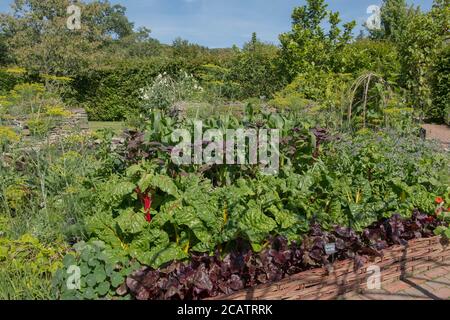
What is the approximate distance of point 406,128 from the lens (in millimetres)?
5414

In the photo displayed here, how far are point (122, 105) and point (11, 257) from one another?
448 inches

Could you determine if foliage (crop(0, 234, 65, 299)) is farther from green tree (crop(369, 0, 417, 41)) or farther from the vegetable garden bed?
green tree (crop(369, 0, 417, 41))

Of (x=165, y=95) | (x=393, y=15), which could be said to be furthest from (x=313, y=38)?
(x=393, y=15)

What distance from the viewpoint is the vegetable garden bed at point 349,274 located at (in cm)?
211

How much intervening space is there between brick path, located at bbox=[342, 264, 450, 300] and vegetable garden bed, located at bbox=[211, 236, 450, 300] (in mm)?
38

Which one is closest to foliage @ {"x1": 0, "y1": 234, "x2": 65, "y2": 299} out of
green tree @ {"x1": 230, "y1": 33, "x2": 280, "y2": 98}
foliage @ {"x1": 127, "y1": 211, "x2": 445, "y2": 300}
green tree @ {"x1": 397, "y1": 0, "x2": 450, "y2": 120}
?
foliage @ {"x1": 127, "y1": 211, "x2": 445, "y2": 300}

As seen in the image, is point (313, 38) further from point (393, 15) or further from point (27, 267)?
point (27, 267)

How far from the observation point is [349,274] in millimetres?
2322

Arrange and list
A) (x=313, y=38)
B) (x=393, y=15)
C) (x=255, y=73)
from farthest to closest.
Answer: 1. (x=393, y=15)
2. (x=255, y=73)
3. (x=313, y=38)

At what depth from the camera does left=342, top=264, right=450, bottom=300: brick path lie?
2320mm

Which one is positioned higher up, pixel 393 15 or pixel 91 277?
pixel 393 15

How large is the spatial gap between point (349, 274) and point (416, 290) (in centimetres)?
45
